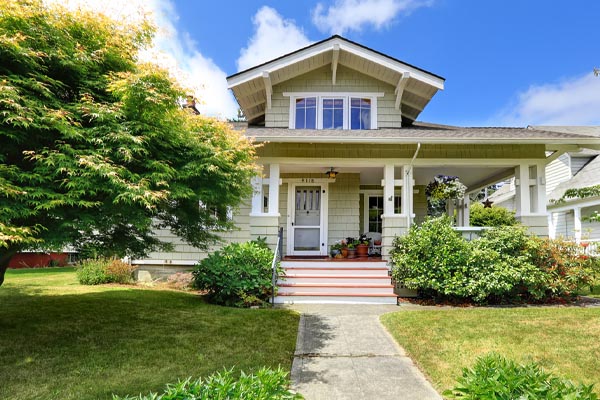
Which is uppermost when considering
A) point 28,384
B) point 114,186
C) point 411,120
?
point 411,120

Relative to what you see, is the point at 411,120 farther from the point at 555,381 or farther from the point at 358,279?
the point at 555,381

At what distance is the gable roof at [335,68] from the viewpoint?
10.1m

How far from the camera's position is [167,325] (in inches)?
219

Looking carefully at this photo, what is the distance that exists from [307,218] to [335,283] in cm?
315

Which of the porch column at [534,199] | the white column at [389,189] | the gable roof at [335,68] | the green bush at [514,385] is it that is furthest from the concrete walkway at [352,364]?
the gable roof at [335,68]

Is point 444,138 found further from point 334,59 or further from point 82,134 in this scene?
point 82,134

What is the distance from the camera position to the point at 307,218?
11070 millimetres

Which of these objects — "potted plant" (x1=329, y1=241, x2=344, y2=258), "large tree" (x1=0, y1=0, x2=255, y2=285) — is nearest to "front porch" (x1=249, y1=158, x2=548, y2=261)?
"potted plant" (x1=329, y1=241, x2=344, y2=258)

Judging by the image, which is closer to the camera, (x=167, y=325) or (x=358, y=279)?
(x=167, y=325)

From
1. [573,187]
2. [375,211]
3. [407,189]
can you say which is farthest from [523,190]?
[573,187]

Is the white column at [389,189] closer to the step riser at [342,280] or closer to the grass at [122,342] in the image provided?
the step riser at [342,280]

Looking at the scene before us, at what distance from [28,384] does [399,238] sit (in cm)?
719

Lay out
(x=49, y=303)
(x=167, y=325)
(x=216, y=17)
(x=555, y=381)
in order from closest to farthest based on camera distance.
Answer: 1. (x=555, y=381)
2. (x=167, y=325)
3. (x=49, y=303)
4. (x=216, y=17)

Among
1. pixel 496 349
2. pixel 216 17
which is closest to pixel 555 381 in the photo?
pixel 496 349
